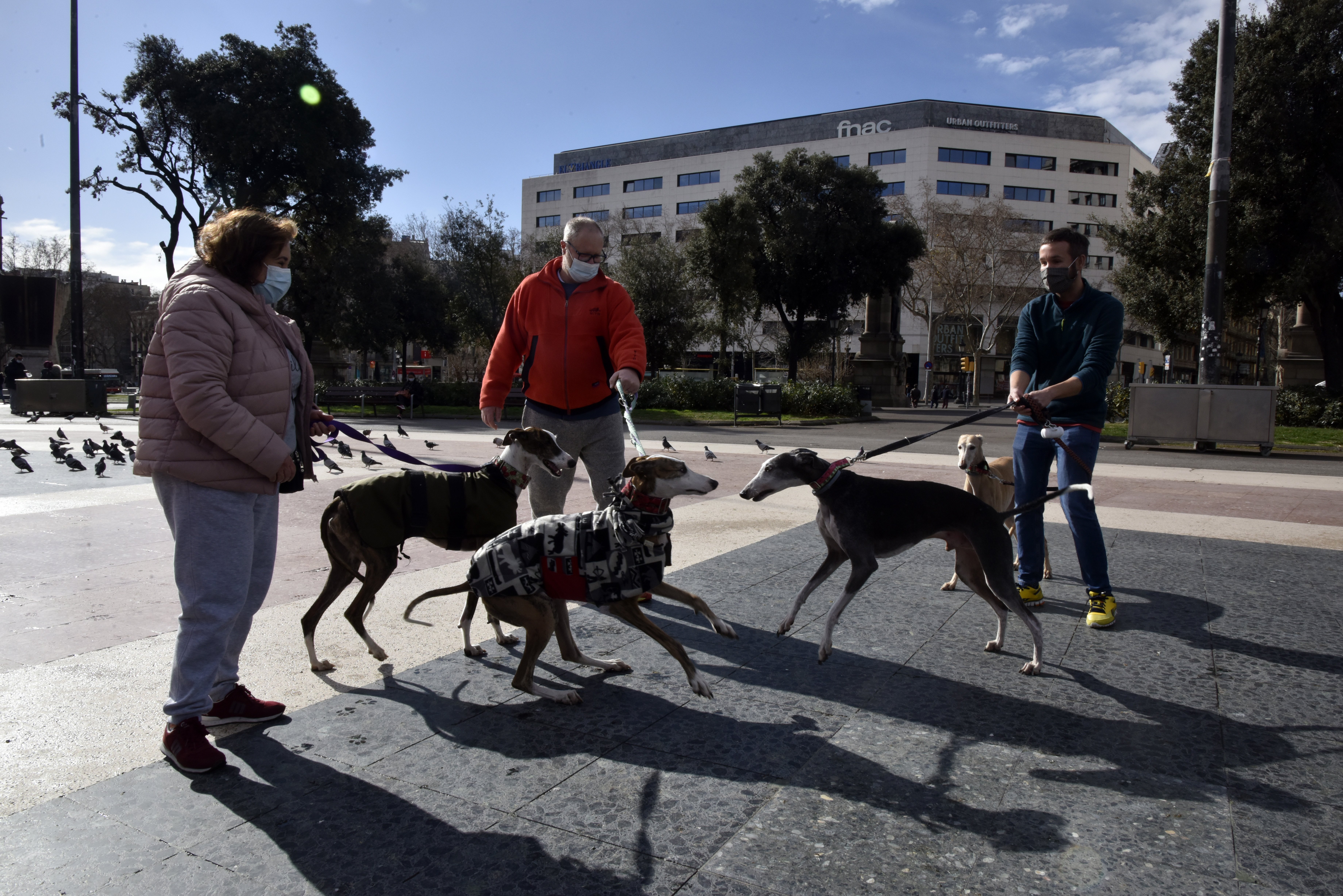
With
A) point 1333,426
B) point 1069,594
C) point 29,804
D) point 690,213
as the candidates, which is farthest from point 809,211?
point 690,213

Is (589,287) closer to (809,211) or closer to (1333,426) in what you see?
(1333,426)

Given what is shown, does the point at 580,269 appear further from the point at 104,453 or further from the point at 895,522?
the point at 104,453

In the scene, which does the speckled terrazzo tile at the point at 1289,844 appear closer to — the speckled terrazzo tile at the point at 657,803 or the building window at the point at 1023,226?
A: the speckled terrazzo tile at the point at 657,803

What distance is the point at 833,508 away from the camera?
3.95 meters

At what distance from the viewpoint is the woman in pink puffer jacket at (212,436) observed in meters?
2.71

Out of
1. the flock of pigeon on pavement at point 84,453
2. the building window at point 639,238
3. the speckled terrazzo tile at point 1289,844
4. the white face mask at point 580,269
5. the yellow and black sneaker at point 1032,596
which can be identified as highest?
the building window at point 639,238

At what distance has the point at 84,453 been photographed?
1158cm

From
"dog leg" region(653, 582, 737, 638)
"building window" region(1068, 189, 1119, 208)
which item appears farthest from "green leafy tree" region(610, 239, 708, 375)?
"building window" region(1068, 189, 1119, 208)

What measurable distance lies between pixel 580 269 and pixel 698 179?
241 ft

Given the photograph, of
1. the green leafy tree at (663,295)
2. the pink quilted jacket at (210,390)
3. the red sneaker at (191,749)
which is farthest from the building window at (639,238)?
the red sneaker at (191,749)

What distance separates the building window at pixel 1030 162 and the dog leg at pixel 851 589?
7156 cm

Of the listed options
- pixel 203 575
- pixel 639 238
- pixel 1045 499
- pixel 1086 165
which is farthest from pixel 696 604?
pixel 1086 165

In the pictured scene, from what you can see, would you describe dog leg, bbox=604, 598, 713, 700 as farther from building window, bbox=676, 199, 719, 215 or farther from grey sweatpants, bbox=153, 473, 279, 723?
building window, bbox=676, 199, 719, 215

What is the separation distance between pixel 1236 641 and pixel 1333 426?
21076 mm
